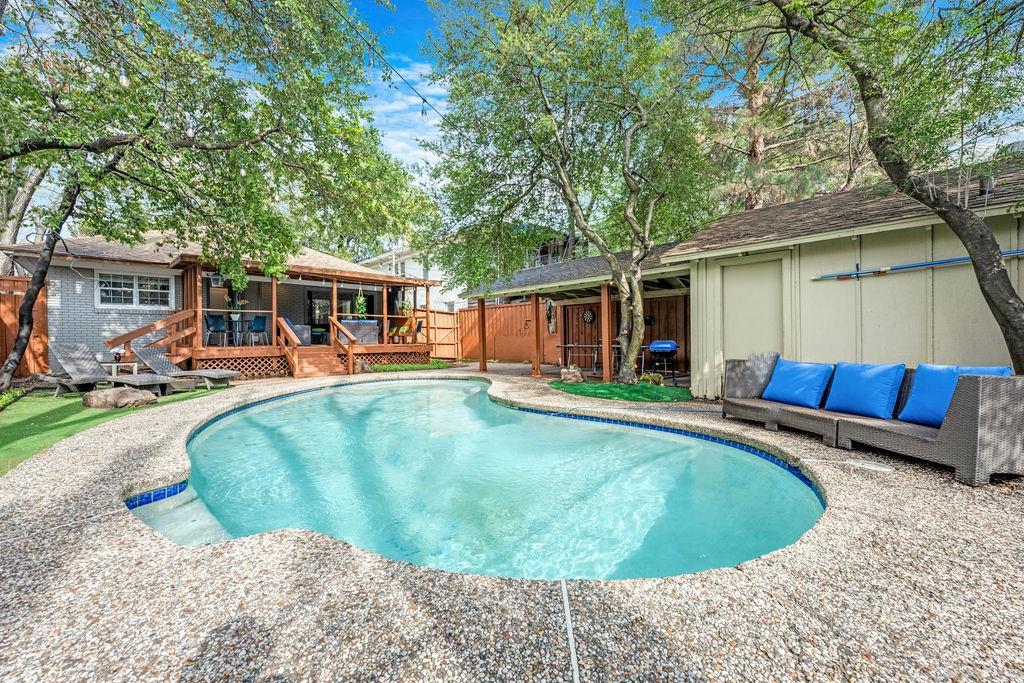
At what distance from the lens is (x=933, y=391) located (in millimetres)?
3898

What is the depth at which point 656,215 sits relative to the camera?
12977 millimetres

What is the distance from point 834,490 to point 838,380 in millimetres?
2167

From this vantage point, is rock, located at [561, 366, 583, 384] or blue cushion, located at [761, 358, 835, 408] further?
rock, located at [561, 366, 583, 384]

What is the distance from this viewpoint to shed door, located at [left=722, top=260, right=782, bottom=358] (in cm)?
730

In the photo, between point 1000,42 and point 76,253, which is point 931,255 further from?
point 76,253

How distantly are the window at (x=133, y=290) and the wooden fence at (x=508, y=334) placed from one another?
9740mm

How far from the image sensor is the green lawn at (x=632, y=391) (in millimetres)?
7875

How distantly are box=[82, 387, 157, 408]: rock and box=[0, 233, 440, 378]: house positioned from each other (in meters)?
2.81

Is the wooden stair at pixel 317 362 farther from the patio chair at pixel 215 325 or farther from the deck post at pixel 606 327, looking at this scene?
the deck post at pixel 606 327

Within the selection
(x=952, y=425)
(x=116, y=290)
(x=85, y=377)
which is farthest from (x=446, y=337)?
(x=952, y=425)

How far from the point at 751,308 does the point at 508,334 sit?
10.6m

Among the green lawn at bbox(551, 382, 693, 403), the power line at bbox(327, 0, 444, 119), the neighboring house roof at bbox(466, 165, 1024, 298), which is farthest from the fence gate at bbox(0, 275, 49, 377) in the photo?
the neighboring house roof at bbox(466, 165, 1024, 298)

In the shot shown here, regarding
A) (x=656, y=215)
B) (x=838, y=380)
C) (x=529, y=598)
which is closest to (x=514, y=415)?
(x=838, y=380)

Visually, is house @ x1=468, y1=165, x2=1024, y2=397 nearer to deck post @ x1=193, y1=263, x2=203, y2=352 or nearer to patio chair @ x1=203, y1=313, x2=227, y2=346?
deck post @ x1=193, y1=263, x2=203, y2=352
